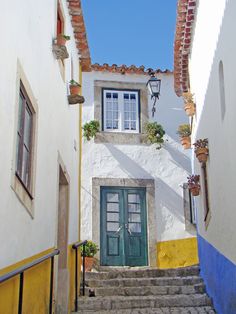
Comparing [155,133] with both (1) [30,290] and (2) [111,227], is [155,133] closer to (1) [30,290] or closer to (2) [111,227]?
(2) [111,227]

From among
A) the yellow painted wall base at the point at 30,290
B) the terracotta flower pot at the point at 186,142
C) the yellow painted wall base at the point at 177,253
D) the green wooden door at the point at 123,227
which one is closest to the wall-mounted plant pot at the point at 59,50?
the yellow painted wall base at the point at 30,290

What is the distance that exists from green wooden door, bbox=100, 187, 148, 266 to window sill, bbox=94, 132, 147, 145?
1222 millimetres

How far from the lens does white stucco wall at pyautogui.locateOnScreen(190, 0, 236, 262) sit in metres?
4.89

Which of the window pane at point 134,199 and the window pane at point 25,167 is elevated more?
the window pane at point 134,199

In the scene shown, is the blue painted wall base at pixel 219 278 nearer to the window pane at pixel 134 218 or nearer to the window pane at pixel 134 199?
the window pane at pixel 134 218

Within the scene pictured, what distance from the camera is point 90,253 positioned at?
1012 cm

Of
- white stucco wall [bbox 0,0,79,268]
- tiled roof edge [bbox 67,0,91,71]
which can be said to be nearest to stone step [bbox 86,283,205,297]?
white stucco wall [bbox 0,0,79,268]

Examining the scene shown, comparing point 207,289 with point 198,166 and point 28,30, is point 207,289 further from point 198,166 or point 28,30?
point 28,30

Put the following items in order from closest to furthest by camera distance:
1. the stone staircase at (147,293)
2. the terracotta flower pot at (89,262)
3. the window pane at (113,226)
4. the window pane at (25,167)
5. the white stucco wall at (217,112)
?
the window pane at (25,167), the white stucco wall at (217,112), the stone staircase at (147,293), the terracotta flower pot at (89,262), the window pane at (113,226)

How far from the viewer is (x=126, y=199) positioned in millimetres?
11125

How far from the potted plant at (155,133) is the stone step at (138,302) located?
17.0ft

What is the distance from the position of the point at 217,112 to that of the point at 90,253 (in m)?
5.49

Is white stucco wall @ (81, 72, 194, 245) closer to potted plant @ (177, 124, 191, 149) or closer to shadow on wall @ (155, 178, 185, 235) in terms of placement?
shadow on wall @ (155, 178, 185, 235)

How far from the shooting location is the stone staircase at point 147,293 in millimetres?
6707
